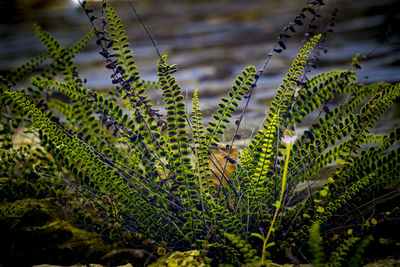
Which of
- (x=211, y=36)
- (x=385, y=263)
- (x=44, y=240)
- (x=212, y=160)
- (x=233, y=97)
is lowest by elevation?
(x=385, y=263)

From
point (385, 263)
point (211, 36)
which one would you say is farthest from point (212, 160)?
point (211, 36)

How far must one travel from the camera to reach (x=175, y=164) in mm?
942

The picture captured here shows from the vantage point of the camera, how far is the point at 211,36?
7.54ft

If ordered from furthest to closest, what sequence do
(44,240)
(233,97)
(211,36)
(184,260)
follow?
(211,36) → (44,240) → (233,97) → (184,260)

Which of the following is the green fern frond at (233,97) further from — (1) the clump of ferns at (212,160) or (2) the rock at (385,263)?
(2) the rock at (385,263)

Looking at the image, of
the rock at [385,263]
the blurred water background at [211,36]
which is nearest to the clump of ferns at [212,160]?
the rock at [385,263]

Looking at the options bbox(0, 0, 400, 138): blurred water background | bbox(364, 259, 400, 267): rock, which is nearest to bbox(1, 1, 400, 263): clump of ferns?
bbox(364, 259, 400, 267): rock

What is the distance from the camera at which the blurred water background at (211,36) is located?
80.9 inches

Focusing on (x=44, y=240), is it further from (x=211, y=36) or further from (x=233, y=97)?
(x=211, y=36)

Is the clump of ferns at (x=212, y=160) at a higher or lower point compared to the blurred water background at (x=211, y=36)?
lower

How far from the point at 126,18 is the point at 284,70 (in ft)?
4.21

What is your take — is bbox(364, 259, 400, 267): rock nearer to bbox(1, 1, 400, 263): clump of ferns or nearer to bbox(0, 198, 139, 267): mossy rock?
bbox(1, 1, 400, 263): clump of ferns

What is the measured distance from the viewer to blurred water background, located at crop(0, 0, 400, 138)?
6.74 ft

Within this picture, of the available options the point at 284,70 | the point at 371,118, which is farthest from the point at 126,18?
the point at 371,118
